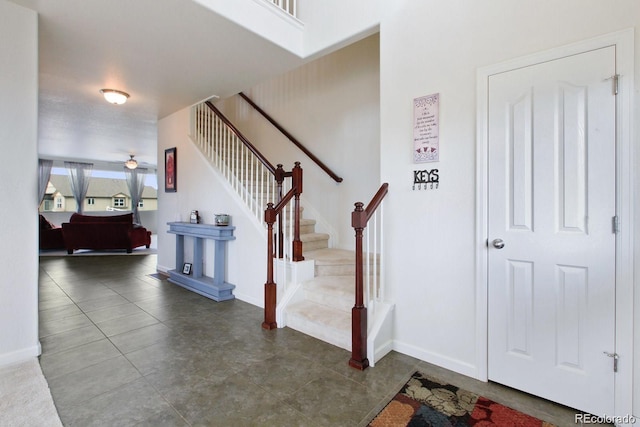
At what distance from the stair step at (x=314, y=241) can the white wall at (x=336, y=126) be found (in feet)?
0.53

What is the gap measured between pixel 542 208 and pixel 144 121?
20.9 ft

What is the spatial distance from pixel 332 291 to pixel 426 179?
1.38m

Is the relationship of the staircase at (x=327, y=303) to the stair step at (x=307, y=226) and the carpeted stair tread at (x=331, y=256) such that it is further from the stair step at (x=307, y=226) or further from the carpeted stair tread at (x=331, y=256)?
the stair step at (x=307, y=226)

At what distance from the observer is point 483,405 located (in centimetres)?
186

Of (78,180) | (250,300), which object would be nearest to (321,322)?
(250,300)

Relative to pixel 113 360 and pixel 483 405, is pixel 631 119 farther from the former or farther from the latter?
pixel 113 360

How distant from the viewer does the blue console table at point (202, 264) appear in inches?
155

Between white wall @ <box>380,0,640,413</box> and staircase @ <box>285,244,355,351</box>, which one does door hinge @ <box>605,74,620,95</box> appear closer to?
white wall @ <box>380,0,640,413</box>

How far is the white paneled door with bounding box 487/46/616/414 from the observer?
5.65 ft

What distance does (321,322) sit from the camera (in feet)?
8.94

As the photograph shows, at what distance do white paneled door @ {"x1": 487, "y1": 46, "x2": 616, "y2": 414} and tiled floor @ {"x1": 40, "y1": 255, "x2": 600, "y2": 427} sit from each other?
23cm

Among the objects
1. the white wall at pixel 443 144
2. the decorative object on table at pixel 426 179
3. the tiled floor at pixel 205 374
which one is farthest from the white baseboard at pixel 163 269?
the decorative object on table at pixel 426 179

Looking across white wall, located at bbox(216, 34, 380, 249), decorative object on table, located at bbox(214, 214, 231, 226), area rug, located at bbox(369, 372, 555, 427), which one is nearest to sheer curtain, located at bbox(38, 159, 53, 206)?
white wall, located at bbox(216, 34, 380, 249)

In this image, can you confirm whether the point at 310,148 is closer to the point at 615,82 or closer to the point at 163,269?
the point at 163,269
